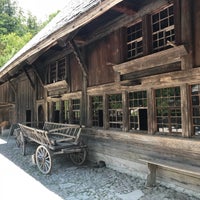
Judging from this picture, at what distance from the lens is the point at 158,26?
6.43m

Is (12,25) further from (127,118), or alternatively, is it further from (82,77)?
(127,118)

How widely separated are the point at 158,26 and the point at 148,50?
66cm

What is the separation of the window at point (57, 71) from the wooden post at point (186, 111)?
19.6 ft

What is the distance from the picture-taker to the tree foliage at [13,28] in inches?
1297

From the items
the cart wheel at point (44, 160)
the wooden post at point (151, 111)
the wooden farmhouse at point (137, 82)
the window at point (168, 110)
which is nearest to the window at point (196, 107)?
the wooden farmhouse at point (137, 82)

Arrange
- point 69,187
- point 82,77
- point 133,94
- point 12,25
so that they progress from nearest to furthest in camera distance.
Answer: point 69,187, point 133,94, point 82,77, point 12,25

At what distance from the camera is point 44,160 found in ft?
25.2

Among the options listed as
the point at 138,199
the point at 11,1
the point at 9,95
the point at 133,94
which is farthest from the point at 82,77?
the point at 11,1

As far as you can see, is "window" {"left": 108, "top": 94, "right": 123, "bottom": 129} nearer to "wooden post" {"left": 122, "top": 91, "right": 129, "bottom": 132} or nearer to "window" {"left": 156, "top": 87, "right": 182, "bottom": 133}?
"wooden post" {"left": 122, "top": 91, "right": 129, "bottom": 132}

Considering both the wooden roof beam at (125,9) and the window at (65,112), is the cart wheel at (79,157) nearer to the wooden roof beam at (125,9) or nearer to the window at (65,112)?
the window at (65,112)

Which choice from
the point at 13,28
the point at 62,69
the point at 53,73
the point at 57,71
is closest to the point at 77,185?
the point at 62,69

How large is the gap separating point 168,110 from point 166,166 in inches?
53.8

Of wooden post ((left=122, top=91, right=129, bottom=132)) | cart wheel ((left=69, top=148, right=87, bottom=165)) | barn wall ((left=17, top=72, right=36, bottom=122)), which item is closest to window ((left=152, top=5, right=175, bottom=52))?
wooden post ((left=122, top=91, right=129, bottom=132))

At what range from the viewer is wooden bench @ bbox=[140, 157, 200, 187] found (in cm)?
506
